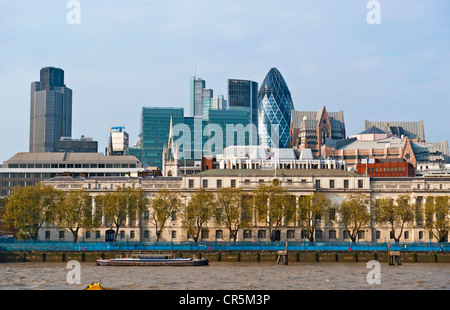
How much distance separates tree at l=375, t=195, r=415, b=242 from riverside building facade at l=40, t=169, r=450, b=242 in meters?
2.62

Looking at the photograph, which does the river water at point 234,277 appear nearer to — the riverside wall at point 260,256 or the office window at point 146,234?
the riverside wall at point 260,256

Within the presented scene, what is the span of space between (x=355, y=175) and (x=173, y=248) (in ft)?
159

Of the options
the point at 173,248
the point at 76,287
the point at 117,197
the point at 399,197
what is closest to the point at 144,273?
the point at 76,287

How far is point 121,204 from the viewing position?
160 meters

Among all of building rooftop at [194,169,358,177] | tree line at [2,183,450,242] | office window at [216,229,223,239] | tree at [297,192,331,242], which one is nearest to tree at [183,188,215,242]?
tree line at [2,183,450,242]

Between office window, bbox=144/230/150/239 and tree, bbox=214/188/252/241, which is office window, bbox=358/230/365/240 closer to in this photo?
tree, bbox=214/188/252/241

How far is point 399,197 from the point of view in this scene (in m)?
165

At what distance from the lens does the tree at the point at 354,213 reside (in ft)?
523

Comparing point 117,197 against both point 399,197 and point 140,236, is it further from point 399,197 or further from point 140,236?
point 399,197

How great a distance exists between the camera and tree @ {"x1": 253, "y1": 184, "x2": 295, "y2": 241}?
159 metres

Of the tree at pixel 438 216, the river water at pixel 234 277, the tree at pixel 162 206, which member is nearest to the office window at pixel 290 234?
the tree at pixel 162 206

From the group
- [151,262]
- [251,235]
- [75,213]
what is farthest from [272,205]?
[151,262]

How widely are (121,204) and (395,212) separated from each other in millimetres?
54918

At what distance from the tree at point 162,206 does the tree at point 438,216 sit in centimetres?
5011
